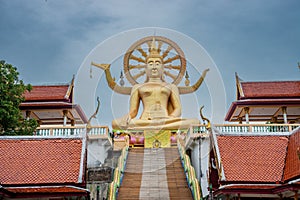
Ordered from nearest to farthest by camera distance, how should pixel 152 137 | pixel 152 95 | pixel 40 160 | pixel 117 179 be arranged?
pixel 40 160
pixel 117 179
pixel 152 137
pixel 152 95

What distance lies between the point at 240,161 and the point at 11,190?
21.9 ft

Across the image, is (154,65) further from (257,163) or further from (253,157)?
(257,163)

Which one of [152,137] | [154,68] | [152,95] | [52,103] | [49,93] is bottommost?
Result: [152,137]

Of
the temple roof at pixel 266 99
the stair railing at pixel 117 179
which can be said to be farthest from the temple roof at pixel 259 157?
the temple roof at pixel 266 99

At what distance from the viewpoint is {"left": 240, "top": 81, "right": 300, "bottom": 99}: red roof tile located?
24.1m

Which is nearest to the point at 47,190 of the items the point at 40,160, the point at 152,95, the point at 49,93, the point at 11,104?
the point at 40,160

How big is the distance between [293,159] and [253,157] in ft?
3.91

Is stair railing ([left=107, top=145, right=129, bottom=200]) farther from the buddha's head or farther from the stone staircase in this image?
the buddha's head

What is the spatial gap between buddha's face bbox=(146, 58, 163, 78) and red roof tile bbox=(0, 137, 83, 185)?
1337cm

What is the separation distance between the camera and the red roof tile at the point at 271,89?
24.1m

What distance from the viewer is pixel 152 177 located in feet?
56.5

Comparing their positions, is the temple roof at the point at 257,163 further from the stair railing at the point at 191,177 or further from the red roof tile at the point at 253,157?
the stair railing at the point at 191,177

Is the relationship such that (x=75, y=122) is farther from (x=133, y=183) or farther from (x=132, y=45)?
(x=133, y=183)

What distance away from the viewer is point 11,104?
17.0 meters
